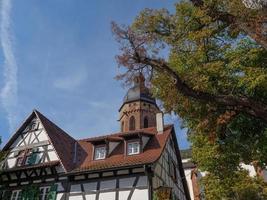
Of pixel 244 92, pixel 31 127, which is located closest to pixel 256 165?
pixel 244 92

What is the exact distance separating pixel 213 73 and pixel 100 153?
9598mm

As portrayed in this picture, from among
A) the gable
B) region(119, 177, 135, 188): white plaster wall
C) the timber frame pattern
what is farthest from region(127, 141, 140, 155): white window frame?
the gable

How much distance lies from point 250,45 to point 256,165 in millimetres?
5657

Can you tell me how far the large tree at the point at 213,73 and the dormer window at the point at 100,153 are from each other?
5.94m

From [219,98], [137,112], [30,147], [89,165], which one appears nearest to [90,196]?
[89,165]

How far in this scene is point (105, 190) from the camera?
17.6 m

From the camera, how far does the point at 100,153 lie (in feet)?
67.3

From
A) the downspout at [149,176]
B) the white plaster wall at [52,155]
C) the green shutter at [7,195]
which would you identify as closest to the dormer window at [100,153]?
the white plaster wall at [52,155]

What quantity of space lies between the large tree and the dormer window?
19.5ft

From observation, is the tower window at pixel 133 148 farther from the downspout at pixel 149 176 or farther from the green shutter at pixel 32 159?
the green shutter at pixel 32 159

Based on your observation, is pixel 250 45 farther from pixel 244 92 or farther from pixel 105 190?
pixel 105 190

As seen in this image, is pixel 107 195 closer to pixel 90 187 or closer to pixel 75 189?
pixel 90 187

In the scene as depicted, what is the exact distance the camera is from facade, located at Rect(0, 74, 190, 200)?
17.4m

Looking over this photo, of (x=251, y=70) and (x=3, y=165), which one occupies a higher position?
(x=251, y=70)
